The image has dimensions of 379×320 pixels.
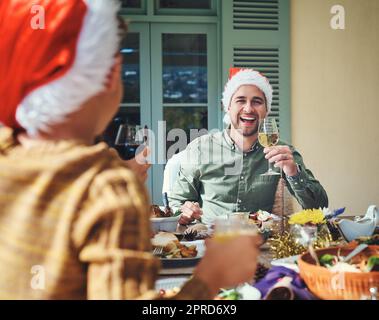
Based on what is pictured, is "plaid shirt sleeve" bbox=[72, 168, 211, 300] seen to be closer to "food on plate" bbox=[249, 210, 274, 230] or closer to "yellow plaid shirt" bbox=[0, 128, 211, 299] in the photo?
"yellow plaid shirt" bbox=[0, 128, 211, 299]

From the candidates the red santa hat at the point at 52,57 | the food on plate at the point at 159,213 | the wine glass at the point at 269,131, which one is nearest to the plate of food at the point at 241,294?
the red santa hat at the point at 52,57

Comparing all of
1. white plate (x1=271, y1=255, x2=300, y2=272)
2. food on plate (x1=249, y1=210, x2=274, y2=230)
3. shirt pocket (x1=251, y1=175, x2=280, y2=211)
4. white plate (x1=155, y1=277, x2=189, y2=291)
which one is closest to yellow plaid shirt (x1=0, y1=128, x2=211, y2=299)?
white plate (x1=155, y1=277, x2=189, y2=291)

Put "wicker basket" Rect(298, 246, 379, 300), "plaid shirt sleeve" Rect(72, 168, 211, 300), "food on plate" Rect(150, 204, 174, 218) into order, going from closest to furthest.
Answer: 1. "plaid shirt sleeve" Rect(72, 168, 211, 300)
2. "wicker basket" Rect(298, 246, 379, 300)
3. "food on plate" Rect(150, 204, 174, 218)

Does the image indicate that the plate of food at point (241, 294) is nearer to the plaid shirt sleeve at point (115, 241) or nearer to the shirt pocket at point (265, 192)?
the plaid shirt sleeve at point (115, 241)

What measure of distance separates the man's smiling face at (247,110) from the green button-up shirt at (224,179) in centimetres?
10

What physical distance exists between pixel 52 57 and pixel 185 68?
93.7 inches

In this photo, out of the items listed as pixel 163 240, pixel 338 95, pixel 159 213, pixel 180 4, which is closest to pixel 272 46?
pixel 338 95

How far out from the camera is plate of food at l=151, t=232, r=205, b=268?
1.16 metres

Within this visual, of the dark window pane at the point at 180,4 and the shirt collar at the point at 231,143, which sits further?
the dark window pane at the point at 180,4

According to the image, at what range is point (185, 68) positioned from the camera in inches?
115

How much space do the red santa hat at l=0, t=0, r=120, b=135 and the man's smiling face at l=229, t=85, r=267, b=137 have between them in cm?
178

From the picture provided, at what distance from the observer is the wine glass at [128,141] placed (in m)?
1.34

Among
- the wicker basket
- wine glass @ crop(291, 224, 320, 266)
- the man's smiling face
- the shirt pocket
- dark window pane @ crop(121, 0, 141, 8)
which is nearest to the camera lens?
the wicker basket
